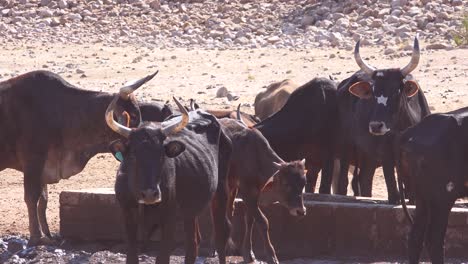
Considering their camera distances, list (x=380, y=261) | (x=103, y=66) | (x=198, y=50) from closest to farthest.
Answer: (x=380, y=261) < (x=103, y=66) < (x=198, y=50)

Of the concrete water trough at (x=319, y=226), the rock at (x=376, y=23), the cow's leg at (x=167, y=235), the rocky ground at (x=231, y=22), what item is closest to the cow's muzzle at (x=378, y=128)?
the concrete water trough at (x=319, y=226)

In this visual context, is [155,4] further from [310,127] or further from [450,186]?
[450,186]

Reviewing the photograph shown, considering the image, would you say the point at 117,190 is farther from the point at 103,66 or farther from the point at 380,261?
the point at 103,66

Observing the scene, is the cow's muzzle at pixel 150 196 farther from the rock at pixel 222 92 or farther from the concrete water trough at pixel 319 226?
the rock at pixel 222 92

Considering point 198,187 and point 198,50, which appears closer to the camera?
point 198,187

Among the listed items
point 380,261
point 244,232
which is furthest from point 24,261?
point 380,261

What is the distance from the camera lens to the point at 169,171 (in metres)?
11.3

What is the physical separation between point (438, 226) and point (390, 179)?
255 cm

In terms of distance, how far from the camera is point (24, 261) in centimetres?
1381

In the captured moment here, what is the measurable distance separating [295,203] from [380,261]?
1060mm

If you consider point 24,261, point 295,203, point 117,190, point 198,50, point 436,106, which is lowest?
point 198,50

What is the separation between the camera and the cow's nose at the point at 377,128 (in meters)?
14.4

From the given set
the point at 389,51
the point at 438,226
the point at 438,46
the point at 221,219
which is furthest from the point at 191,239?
the point at 438,46

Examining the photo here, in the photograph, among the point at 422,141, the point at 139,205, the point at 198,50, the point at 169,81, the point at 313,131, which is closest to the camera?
the point at 139,205
